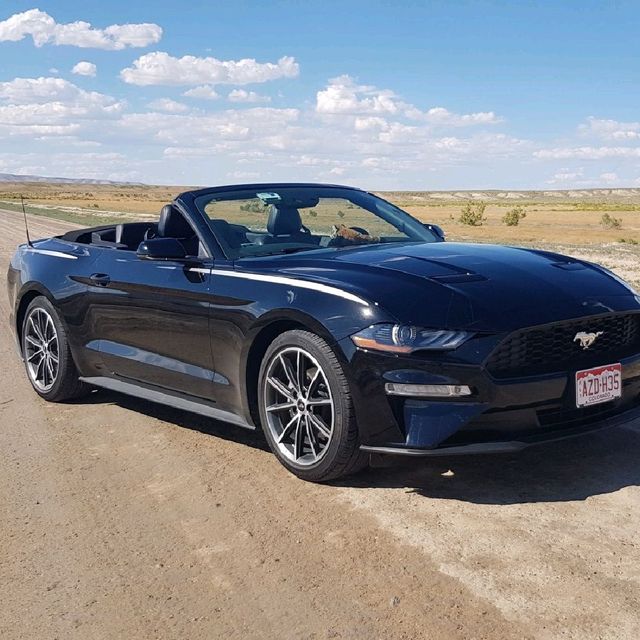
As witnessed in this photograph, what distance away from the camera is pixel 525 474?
4.54 m

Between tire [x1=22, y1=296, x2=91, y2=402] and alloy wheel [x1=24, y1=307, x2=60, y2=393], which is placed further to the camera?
alloy wheel [x1=24, y1=307, x2=60, y2=393]

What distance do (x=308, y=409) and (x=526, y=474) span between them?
3.81 feet

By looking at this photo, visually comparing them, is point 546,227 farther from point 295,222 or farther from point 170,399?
point 170,399

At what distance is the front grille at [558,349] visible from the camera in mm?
4066

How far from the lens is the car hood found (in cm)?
413

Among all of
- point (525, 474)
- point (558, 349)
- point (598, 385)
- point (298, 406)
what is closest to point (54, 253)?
point (298, 406)

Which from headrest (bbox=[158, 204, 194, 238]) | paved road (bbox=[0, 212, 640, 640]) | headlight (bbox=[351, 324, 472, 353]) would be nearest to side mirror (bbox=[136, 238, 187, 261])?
headrest (bbox=[158, 204, 194, 238])

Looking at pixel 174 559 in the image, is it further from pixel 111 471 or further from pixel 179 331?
pixel 179 331

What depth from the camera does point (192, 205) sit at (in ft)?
18.2

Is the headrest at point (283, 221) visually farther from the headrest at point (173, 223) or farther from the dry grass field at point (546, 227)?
the dry grass field at point (546, 227)

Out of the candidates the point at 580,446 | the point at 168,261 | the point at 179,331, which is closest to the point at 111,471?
the point at 179,331

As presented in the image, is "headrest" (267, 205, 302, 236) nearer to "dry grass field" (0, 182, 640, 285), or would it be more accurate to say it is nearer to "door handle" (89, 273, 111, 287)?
"door handle" (89, 273, 111, 287)

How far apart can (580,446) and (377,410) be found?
1492 millimetres

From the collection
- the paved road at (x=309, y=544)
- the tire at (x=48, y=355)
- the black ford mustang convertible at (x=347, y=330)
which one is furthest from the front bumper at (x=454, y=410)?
the tire at (x=48, y=355)
